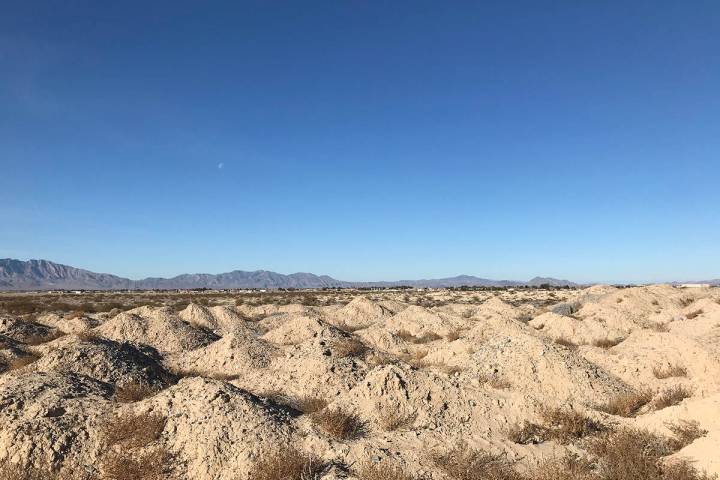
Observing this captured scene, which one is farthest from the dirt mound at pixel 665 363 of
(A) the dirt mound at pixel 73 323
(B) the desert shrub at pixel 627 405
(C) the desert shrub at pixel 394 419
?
(A) the dirt mound at pixel 73 323

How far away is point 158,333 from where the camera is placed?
923 inches

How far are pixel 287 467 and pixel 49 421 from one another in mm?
4846

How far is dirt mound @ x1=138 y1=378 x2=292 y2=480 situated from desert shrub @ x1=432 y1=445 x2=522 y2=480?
3.04 m

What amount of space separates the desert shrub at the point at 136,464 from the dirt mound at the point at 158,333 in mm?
14636

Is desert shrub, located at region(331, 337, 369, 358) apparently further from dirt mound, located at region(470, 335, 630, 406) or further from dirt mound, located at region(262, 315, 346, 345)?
dirt mound, located at region(262, 315, 346, 345)

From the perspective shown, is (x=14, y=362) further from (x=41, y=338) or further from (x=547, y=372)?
(x=547, y=372)

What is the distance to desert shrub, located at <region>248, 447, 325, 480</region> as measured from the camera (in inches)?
302

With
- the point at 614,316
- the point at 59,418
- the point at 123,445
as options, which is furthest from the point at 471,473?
the point at 614,316

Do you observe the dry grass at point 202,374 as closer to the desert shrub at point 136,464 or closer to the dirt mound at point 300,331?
the dirt mound at point 300,331

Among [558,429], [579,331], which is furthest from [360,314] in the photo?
[558,429]

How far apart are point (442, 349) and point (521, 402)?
7.88 m

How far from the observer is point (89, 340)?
17.0 m

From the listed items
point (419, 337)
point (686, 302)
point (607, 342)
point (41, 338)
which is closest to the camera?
point (607, 342)

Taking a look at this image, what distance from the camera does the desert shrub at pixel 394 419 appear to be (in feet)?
32.3
